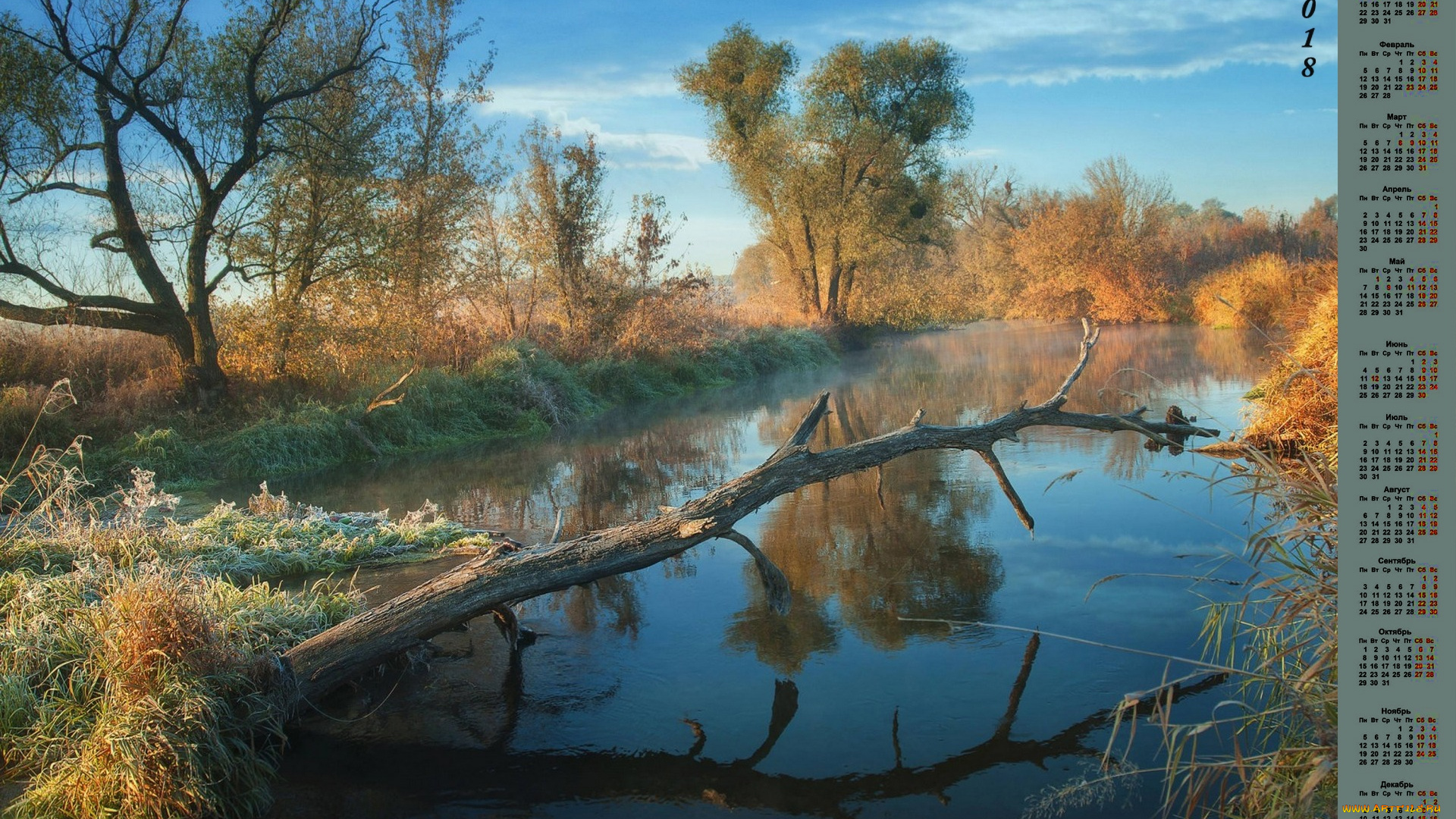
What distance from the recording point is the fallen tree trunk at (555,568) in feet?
14.5

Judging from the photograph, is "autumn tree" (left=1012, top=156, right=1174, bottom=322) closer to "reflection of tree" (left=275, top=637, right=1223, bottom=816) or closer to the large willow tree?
the large willow tree

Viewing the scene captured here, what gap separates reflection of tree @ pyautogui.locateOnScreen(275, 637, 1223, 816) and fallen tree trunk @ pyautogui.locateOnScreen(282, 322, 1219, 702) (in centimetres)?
45

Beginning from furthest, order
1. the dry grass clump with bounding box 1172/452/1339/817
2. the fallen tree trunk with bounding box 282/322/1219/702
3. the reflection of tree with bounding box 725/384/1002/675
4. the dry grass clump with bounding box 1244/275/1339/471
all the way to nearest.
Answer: the dry grass clump with bounding box 1244/275/1339/471 → the reflection of tree with bounding box 725/384/1002/675 → the fallen tree trunk with bounding box 282/322/1219/702 → the dry grass clump with bounding box 1172/452/1339/817

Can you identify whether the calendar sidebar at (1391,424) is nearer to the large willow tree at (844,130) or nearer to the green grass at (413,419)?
the green grass at (413,419)

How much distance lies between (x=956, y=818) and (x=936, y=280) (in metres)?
31.8

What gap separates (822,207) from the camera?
29.2 metres

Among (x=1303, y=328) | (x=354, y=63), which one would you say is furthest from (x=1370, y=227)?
(x=354, y=63)

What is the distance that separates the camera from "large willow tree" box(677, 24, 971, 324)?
28688mm

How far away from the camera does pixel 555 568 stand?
15.4 feet

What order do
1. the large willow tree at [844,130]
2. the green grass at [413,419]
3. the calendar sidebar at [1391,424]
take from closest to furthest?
the calendar sidebar at [1391,424] → the green grass at [413,419] → the large willow tree at [844,130]

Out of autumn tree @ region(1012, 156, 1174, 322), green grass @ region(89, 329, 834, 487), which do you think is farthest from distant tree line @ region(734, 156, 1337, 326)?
green grass @ region(89, 329, 834, 487)

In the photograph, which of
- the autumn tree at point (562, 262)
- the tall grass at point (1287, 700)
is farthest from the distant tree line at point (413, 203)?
the tall grass at point (1287, 700)

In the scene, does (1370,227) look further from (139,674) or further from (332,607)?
(332,607)

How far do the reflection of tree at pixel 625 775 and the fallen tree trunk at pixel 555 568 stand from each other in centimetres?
45
